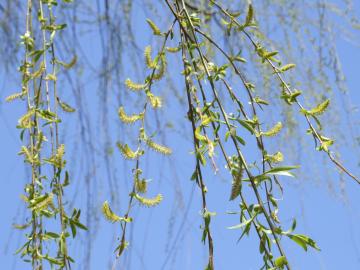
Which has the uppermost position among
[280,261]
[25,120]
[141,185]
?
[25,120]

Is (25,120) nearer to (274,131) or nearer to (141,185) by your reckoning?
(141,185)

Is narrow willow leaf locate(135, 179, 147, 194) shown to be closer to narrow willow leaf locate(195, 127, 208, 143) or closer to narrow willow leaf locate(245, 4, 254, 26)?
narrow willow leaf locate(195, 127, 208, 143)

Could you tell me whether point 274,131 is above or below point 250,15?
below

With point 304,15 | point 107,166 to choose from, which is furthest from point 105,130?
point 304,15

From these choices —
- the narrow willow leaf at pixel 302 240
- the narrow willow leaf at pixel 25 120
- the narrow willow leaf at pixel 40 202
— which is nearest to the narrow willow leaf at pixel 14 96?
the narrow willow leaf at pixel 25 120

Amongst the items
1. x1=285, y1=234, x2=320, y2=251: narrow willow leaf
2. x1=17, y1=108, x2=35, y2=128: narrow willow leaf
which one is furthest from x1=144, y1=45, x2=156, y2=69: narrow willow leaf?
x1=285, y1=234, x2=320, y2=251: narrow willow leaf

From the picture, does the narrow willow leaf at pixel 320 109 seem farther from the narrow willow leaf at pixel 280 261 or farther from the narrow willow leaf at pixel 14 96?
the narrow willow leaf at pixel 14 96

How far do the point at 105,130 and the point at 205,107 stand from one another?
75cm

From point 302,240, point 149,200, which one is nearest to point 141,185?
point 149,200

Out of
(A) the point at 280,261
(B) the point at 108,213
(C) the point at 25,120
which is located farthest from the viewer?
(C) the point at 25,120

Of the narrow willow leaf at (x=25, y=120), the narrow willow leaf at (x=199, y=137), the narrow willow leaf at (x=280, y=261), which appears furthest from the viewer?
the narrow willow leaf at (x=25, y=120)

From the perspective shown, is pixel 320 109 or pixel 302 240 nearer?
pixel 302 240

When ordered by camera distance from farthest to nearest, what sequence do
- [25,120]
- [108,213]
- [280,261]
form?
1. [25,120]
2. [108,213]
3. [280,261]

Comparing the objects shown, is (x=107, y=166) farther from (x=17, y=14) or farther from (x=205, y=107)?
(x=205, y=107)
